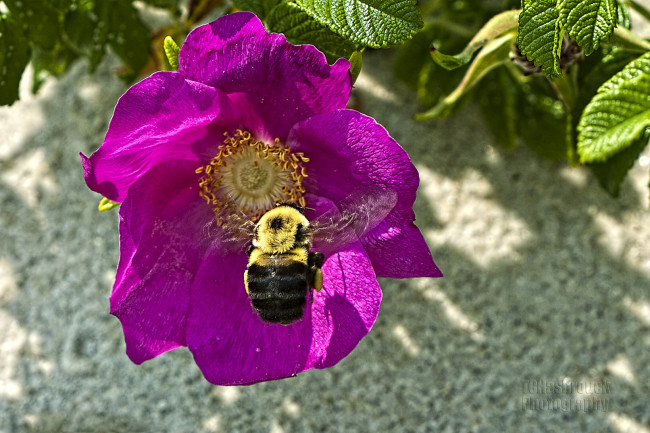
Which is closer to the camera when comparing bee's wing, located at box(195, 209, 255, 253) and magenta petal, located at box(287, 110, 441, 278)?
magenta petal, located at box(287, 110, 441, 278)

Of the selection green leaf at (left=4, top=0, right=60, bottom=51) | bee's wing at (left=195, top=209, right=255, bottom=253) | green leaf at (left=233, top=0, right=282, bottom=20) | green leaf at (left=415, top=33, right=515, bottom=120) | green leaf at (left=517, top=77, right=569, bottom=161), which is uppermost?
green leaf at (left=233, top=0, right=282, bottom=20)

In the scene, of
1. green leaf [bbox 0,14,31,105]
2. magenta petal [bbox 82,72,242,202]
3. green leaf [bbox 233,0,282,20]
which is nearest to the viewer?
magenta petal [bbox 82,72,242,202]

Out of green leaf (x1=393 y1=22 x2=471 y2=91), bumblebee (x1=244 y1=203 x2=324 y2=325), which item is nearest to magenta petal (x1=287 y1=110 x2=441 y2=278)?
bumblebee (x1=244 y1=203 x2=324 y2=325)

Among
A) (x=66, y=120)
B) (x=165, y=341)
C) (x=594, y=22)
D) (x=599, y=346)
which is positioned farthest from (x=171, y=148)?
(x=599, y=346)

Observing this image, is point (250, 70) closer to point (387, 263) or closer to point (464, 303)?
point (387, 263)

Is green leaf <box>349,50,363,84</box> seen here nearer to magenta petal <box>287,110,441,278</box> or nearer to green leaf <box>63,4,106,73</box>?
magenta petal <box>287,110,441,278</box>
